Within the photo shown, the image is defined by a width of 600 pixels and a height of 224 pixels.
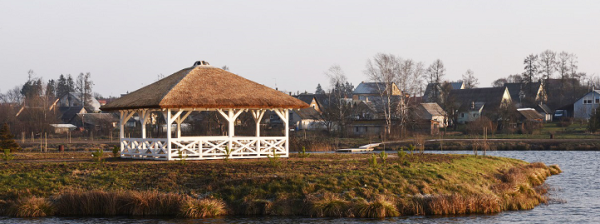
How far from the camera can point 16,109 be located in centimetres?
9162

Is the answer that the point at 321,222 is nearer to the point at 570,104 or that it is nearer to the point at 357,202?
the point at 357,202

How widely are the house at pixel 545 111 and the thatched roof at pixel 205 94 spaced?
7199cm

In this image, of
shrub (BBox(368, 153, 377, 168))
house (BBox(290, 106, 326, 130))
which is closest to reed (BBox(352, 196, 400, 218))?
shrub (BBox(368, 153, 377, 168))

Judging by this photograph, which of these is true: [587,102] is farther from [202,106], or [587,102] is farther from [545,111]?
[202,106]

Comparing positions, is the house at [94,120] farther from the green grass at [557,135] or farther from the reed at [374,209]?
the reed at [374,209]

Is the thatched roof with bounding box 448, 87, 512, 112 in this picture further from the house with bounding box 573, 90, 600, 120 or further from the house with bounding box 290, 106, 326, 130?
the house with bounding box 290, 106, 326, 130

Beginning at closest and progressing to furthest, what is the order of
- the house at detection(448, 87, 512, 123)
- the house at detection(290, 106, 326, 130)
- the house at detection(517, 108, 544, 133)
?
the house at detection(517, 108, 544, 133) → the house at detection(290, 106, 326, 130) → the house at detection(448, 87, 512, 123)

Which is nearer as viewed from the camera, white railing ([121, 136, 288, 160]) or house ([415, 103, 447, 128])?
white railing ([121, 136, 288, 160])

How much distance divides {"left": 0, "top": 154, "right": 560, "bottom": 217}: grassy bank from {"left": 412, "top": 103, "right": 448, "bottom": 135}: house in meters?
46.7

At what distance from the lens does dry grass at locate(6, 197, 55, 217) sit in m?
20.8

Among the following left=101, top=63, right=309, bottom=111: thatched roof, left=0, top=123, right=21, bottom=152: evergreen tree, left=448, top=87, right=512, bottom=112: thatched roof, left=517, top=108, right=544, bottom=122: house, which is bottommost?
left=0, top=123, right=21, bottom=152: evergreen tree

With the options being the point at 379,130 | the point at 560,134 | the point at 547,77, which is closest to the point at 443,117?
the point at 379,130

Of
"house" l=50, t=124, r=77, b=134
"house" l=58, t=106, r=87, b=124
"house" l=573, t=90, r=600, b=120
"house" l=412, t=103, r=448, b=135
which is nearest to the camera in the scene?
"house" l=412, t=103, r=448, b=135

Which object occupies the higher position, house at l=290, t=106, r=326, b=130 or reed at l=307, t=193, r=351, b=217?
house at l=290, t=106, r=326, b=130
